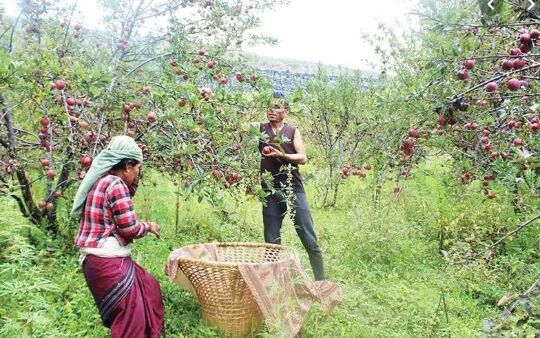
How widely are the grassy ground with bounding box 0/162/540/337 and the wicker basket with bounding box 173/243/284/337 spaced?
0.45 ft

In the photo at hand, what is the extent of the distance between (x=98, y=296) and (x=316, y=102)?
Result: 21.3 feet

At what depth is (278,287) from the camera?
3.36 metres

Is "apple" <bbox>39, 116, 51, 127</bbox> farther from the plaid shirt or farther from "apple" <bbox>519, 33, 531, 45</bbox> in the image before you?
"apple" <bbox>519, 33, 531, 45</bbox>

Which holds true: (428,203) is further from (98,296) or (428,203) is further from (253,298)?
(98,296)

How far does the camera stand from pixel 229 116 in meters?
3.77

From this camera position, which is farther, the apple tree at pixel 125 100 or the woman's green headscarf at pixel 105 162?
the apple tree at pixel 125 100

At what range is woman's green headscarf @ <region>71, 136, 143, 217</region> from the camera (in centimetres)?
292

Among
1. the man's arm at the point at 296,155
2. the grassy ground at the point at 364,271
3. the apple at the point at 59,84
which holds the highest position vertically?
the apple at the point at 59,84

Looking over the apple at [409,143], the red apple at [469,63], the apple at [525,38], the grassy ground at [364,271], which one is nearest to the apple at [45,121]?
the grassy ground at [364,271]

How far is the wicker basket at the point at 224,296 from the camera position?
3.34 metres

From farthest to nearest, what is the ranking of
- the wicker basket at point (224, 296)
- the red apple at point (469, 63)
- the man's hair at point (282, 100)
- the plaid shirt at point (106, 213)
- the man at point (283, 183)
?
the man at point (283, 183) < the man's hair at point (282, 100) < the wicker basket at point (224, 296) < the plaid shirt at point (106, 213) < the red apple at point (469, 63)

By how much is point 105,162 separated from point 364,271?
3099mm

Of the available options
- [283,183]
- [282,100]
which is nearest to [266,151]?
[283,183]

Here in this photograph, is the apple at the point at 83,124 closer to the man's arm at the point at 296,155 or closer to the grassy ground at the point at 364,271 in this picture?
the grassy ground at the point at 364,271
